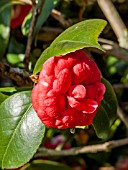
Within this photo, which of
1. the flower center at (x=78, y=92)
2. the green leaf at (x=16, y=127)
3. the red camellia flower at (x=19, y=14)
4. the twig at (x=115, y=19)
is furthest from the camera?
the red camellia flower at (x=19, y=14)

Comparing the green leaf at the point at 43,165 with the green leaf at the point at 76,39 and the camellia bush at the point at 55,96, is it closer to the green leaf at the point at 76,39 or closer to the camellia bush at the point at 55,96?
the camellia bush at the point at 55,96

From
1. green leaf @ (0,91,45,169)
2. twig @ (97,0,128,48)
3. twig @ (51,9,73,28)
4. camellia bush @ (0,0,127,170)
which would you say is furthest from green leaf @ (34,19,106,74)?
twig @ (51,9,73,28)

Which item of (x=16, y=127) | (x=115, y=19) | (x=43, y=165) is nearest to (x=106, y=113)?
(x=16, y=127)

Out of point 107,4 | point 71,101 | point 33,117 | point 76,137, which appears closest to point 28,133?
point 33,117

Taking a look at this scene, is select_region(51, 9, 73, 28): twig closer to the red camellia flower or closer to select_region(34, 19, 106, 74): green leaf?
the red camellia flower

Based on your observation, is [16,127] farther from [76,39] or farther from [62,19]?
[62,19]

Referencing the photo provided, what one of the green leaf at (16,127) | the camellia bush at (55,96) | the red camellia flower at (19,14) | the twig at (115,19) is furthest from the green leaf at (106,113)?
the red camellia flower at (19,14)

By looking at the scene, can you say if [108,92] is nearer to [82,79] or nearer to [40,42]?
[82,79]
